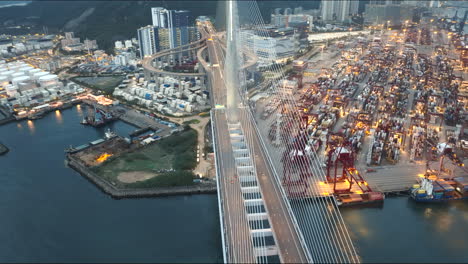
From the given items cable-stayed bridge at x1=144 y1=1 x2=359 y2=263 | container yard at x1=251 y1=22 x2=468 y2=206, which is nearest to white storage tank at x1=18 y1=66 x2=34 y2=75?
cable-stayed bridge at x1=144 y1=1 x2=359 y2=263

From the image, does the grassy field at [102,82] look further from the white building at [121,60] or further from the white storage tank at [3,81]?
the white storage tank at [3,81]

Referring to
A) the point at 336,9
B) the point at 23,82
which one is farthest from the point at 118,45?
the point at 336,9

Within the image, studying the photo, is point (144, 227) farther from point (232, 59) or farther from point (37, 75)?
point (37, 75)

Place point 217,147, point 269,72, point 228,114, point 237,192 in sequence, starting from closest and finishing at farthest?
point 237,192
point 217,147
point 228,114
point 269,72

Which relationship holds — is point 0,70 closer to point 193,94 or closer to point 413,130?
point 193,94

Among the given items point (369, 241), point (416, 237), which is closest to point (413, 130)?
point (416, 237)

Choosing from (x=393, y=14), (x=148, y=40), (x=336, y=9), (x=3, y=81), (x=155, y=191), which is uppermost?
(x=336, y=9)

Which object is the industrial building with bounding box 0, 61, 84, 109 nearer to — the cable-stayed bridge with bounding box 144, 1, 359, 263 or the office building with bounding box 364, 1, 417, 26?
the cable-stayed bridge with bounding box 144, 1, 359, 263
